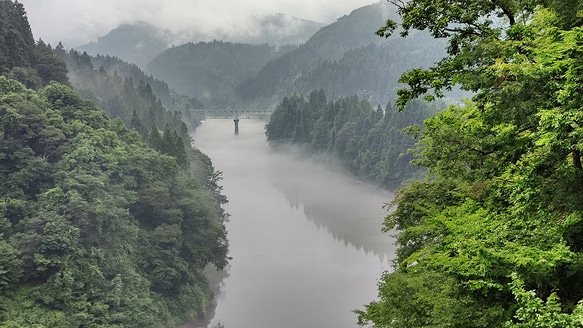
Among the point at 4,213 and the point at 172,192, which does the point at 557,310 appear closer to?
the point at 4,213

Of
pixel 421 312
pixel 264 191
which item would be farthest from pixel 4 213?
pixel 264 191

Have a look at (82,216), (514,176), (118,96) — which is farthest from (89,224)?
(118,96)

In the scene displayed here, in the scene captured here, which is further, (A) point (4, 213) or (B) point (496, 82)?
(A) point (4, 213)

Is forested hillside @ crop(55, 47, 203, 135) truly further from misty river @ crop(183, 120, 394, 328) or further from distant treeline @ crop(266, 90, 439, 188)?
distant treeline @ crop(266, 90, 439, 188)

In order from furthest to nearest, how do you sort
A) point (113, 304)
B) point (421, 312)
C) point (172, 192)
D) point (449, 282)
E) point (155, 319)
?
point (172, 192) → point (155, 319) → point (113, 304) → point (421, 312) → point (449, 282)

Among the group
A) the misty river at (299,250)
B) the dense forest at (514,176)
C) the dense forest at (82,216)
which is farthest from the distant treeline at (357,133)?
the dense forest at (514,176)
